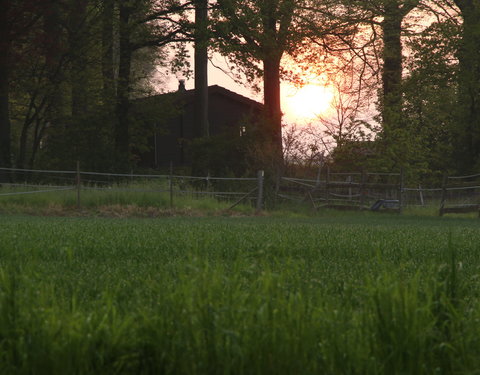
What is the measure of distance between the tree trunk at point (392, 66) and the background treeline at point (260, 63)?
0.24ft

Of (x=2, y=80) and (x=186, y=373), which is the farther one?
(x=2, y=80)

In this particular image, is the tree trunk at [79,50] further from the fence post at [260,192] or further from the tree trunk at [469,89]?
the tree trunk at [469,89]

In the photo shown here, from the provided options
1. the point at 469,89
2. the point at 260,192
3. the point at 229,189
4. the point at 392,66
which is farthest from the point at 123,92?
the point at 469,89

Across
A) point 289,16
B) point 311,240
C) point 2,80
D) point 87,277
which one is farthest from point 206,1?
point 87,277

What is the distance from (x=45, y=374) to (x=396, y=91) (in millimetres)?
37337

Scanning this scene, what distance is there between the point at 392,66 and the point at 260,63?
8.17 meters

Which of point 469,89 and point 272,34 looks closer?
point 272,34

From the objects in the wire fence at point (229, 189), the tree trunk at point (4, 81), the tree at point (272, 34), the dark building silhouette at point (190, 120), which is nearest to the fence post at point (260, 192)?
the wire fence at point (229, 189)

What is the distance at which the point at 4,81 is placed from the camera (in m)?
31.0

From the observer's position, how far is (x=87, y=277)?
601cm

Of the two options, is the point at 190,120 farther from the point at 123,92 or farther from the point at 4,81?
the point at 4,81

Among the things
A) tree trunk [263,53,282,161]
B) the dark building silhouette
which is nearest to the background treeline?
tree trunk [263,53,282,161]

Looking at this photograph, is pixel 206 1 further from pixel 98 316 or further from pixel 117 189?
pixel 98 316

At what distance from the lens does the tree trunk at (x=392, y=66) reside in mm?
36812
